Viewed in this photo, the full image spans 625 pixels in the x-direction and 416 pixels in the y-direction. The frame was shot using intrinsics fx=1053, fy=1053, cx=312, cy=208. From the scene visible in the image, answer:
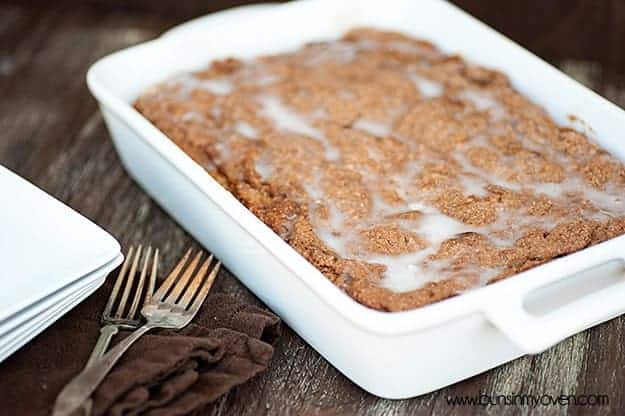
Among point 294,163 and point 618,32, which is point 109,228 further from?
point 618,32

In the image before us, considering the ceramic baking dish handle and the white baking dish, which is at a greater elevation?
the ceramic baking dish handle

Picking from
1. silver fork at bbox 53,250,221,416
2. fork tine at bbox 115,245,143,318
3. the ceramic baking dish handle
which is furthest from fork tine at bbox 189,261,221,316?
the ceramic baking dish handle

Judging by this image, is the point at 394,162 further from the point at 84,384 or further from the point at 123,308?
the point at 84,384

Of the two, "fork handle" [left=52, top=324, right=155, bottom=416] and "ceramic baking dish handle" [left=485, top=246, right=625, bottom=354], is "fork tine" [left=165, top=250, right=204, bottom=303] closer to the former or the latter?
"fork handle" [left=52, top=324, right=155, bottom=416]

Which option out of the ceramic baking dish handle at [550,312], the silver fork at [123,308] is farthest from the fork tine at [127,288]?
the ceramic baking dish handle at [550,312]

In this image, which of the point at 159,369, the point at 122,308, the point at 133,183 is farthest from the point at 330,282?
the point at 133,183

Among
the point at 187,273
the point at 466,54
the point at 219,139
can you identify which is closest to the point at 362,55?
the point at 466,54
